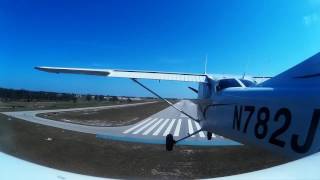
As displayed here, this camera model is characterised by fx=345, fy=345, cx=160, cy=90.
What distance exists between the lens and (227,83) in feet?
17.6

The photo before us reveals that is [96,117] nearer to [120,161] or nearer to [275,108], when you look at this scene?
[120,161]

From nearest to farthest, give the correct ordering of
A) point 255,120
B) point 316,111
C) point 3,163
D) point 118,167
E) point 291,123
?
point 3,163 → point 316,111 → point 291,123 → point 255,120 → point 118,167

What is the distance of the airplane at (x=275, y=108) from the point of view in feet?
6.75

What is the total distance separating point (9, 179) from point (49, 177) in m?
0.16

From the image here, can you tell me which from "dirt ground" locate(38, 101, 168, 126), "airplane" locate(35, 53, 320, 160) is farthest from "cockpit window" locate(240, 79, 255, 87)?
"dirt ground" locate(38, 101, 168, 126)

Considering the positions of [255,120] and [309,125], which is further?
[255,120]

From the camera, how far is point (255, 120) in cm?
327

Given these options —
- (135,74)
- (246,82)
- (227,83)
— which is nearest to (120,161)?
(135,74)

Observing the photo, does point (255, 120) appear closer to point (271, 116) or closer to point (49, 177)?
point (271, 116)

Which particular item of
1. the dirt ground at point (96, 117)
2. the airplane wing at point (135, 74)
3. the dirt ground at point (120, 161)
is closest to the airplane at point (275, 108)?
the airplane wing at point (135, 74)

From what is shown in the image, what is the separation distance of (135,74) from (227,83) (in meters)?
1.44

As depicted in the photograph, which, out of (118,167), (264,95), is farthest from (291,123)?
(118,167)

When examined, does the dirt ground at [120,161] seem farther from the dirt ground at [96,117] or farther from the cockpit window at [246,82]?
the dirt ground at [96,117]

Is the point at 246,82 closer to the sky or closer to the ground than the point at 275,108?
closer to the sky
